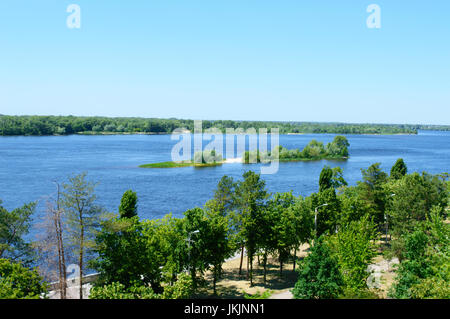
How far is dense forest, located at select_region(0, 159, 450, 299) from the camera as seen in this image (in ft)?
52.5

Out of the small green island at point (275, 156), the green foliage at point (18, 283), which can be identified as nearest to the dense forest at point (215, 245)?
the green foliage at point (18, 283)

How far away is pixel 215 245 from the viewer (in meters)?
21.7

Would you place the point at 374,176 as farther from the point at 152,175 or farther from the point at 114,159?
the point at 114,159

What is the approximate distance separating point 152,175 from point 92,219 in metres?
53.2

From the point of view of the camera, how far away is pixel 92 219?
62.0ft

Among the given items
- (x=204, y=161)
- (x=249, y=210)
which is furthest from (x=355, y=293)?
(x=204, y=161)

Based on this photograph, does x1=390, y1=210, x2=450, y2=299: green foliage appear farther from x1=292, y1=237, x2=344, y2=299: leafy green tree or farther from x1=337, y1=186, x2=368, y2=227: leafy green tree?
x1=337, y1=186, x2=368, y2=227: leafy green tree

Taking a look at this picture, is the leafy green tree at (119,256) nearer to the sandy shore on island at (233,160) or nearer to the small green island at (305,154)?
the sandy shore on island at (233,160)

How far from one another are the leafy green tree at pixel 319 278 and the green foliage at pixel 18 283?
1051 cm

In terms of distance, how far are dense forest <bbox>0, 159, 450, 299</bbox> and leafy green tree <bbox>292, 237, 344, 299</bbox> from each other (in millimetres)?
43

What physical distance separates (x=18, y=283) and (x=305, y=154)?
313ft

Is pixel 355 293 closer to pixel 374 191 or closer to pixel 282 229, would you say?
pixel 282 229

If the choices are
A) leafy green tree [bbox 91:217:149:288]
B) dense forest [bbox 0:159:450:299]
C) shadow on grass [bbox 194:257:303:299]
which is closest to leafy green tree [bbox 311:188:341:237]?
dense forest [bbox 0:159:450:299]

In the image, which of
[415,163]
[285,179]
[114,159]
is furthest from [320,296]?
[415,163]
